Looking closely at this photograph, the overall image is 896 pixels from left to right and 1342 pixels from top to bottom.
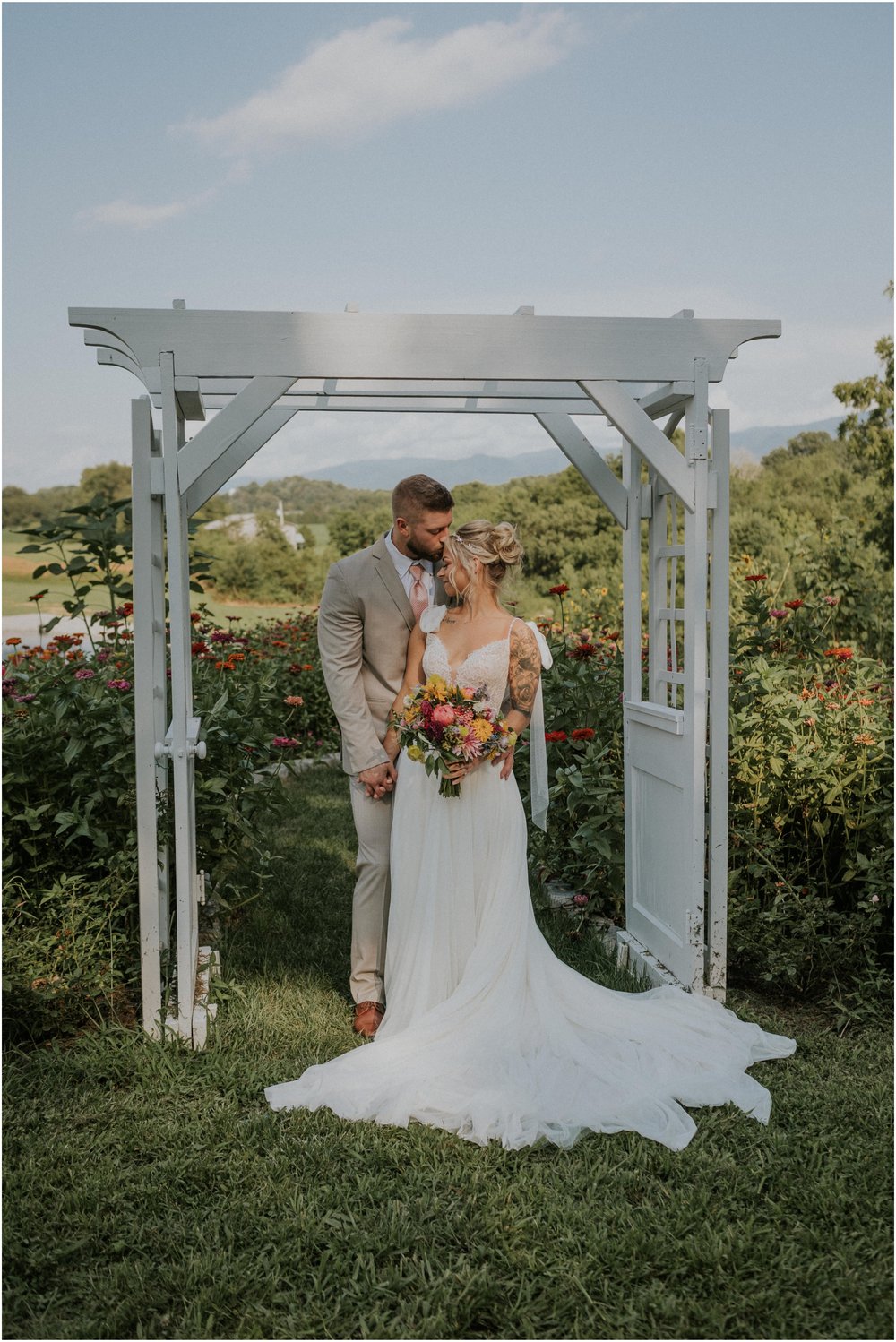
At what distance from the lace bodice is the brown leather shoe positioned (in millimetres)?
1188

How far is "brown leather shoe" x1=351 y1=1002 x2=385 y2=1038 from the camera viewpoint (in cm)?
385

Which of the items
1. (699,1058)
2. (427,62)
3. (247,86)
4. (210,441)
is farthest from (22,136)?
(699,1058)

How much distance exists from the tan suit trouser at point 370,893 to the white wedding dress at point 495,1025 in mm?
186

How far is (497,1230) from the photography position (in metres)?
2.61

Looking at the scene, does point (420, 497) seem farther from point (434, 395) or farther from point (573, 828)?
point (573, 828)

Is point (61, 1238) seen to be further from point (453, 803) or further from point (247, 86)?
point (247, 86)

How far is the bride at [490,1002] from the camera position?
323 cm

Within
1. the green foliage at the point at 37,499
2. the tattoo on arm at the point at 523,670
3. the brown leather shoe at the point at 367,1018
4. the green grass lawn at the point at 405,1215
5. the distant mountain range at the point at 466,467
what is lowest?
the green grass lawn at the point at 405,1215

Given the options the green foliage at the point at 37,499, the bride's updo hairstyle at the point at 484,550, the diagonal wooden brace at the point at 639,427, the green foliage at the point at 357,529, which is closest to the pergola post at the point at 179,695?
the bride's updo hairstyle at the point at 484,550

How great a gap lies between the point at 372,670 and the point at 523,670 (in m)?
0.60

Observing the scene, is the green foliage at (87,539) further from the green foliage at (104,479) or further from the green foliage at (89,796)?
the green foliage at (104,479)

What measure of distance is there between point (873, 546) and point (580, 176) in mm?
9445

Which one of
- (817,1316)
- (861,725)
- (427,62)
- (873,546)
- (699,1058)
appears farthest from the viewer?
(427,62)

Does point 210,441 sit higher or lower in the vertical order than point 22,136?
lower
